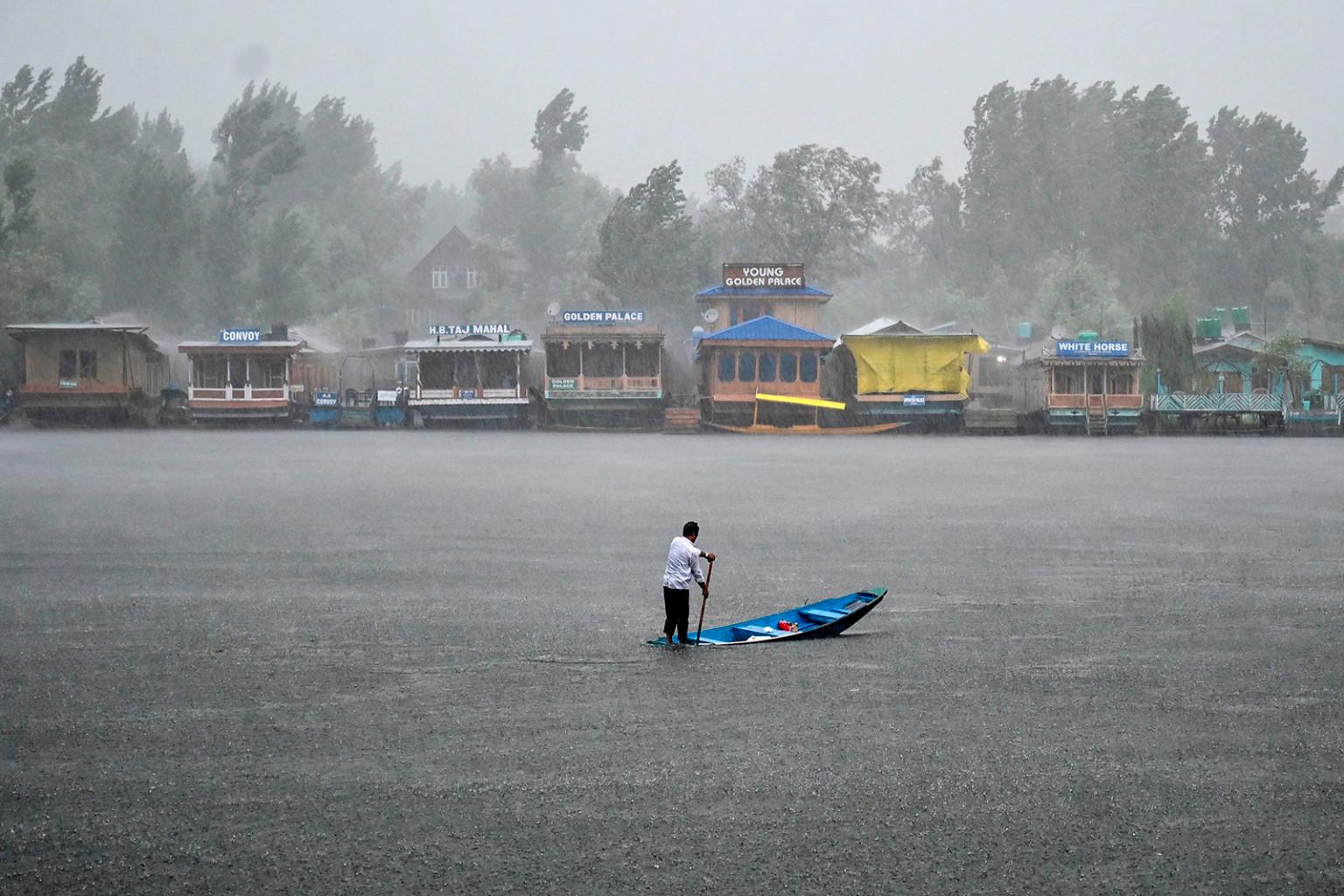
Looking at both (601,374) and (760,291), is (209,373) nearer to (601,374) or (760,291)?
(601,374)

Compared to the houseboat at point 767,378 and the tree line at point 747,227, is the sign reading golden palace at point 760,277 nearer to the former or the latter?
the houseboat at point 767,378

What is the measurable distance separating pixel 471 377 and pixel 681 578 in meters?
59.5

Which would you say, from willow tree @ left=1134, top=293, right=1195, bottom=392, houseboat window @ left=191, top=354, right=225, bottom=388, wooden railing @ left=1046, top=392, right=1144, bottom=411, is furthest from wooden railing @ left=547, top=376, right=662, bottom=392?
willow tree @ left=1134, top=293, right=1195, bottom=392

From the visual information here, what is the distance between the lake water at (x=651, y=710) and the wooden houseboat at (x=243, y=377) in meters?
45.4

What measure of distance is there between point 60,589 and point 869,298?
118978mm

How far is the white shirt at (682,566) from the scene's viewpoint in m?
13.6

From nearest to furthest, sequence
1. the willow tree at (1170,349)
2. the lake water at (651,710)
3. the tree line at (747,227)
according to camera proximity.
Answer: the lake water at (651,710)
the willow tree at (1170,349)
the tree line at (747,227)

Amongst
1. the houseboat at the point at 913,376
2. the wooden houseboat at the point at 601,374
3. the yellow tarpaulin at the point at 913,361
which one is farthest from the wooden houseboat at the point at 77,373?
the yellow tarpaulin at the point at 913,361

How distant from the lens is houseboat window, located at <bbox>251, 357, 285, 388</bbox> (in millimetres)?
72625

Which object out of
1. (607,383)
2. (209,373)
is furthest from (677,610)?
(209,373)

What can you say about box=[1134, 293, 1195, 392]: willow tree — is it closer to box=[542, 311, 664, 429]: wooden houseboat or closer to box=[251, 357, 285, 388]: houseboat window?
box=[542, 311, 664, 429]: wooden houseboat

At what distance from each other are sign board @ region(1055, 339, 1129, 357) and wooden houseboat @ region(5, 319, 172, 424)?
44466 mm

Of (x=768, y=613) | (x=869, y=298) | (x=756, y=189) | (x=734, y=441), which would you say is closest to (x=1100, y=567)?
(x=768, y=613)

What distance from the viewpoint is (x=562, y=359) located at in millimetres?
71375
